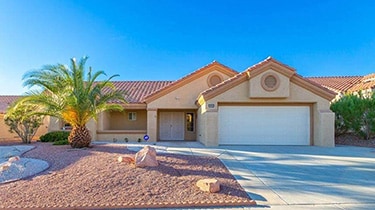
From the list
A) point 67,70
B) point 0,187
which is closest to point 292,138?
point 67,70

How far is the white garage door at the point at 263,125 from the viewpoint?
53.9ft

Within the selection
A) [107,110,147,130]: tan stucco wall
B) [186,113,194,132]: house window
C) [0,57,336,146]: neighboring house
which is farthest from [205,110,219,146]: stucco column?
[107,110,147,130]: tan stucco wall

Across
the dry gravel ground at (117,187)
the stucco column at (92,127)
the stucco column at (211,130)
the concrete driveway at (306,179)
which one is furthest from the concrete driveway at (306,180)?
the stucco column at (92,127)

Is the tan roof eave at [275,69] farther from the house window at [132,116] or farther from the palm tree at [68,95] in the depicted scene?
the house window at [132,116]

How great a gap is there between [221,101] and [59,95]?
9.33 meters

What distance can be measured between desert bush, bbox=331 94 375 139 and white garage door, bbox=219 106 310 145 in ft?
11.2

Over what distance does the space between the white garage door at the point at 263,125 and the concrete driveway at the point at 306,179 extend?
14.4ft

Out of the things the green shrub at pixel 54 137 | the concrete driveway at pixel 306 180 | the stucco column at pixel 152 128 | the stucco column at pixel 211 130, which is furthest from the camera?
the stucco column at pixel 152 128

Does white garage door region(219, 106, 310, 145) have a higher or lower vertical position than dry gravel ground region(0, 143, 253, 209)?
higher

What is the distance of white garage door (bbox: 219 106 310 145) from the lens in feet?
53.9

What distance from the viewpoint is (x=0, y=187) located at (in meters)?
6.86

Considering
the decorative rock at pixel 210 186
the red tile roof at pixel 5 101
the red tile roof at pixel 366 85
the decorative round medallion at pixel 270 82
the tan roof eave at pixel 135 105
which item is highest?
the red tile roof at pixel 366 85

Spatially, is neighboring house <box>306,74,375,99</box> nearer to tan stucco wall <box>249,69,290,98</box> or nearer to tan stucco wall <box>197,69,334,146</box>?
tan stucco wall <box>197,69,334,146</box>

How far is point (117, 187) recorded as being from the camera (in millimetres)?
6750
